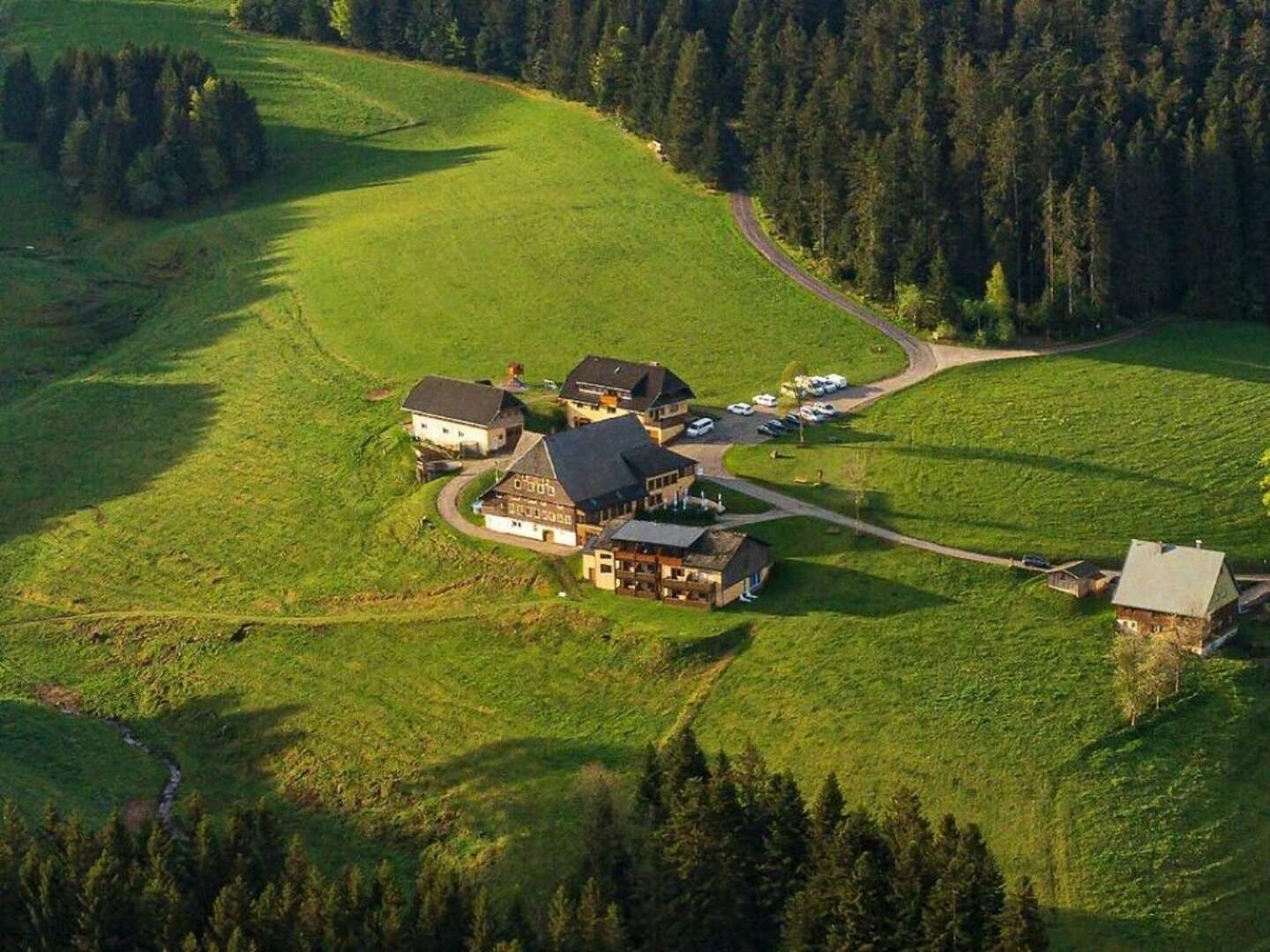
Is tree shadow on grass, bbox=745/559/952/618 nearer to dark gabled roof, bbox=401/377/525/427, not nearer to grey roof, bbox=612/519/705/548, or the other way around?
grey roof, bbox=612/519/705/548

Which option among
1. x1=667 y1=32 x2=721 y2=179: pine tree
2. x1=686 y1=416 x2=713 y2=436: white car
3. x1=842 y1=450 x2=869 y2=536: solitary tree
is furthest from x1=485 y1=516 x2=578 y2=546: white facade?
x1=667 y1=32 x2=721 y2=179: pine tree

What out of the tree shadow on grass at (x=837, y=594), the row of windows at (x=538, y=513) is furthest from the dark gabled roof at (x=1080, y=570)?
the row of windows at (x=538, y=513)

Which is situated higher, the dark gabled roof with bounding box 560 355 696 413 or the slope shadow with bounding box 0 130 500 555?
the dark gabled roof with bounding box 560 355 696 413

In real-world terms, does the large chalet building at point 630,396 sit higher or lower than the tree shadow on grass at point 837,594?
higher

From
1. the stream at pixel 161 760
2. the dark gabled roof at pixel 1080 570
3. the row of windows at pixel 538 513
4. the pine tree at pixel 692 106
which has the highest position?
the pine tree at pixel 692 106

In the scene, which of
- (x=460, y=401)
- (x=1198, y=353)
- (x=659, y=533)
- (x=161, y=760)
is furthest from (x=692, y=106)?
(x=161, y=760)

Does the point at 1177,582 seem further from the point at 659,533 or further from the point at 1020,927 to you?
the point at 1020,927

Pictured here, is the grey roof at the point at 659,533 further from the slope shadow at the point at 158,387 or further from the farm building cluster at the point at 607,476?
the slope shadow at the point at 158,387
